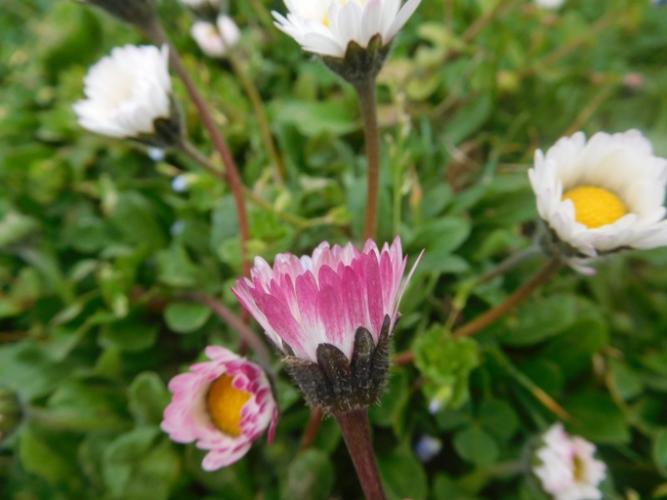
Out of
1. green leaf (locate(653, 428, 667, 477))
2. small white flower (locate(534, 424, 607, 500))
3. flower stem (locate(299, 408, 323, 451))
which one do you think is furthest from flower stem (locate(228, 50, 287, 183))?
green leaf (locate(653, 428, 667, 477))

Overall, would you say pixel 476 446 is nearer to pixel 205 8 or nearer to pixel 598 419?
pixel 598 419

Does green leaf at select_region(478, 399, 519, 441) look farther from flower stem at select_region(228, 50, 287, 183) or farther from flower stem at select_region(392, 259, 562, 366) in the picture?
flower stem at select_region(228, 50, 287, 183)

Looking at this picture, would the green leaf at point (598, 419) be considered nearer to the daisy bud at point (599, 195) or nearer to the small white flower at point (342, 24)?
the daisy bud at point (599, 195)

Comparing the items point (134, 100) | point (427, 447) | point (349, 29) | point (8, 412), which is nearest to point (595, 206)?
point (349, 29)

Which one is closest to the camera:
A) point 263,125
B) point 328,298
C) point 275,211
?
point 328,298

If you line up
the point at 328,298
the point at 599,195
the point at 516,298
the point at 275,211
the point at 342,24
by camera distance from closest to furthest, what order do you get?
1. the point at 328,298
2. the point at 342,24
3. the point at 599,195
4. the point at 516,298
5. the point at 275,211

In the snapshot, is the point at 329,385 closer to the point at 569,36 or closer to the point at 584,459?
the point at 584,459
